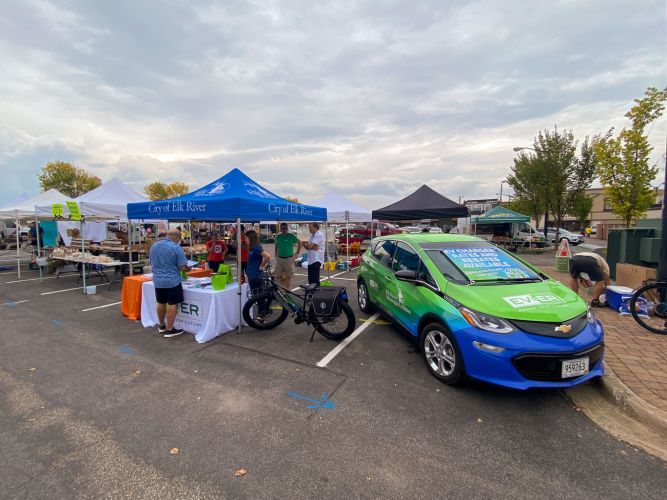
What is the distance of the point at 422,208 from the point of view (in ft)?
37.1

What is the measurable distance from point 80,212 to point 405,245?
29.7ft

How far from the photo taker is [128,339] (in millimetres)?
4910

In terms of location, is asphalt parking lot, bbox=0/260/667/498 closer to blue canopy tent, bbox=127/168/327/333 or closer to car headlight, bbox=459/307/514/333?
car headlight, bbox=459/307/514/333

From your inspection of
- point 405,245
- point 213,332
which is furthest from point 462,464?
point 213,332

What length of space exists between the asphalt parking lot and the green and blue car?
1.28ft

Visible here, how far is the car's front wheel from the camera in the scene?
3200 millimetres

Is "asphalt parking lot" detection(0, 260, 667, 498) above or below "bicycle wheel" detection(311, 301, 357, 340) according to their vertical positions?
below

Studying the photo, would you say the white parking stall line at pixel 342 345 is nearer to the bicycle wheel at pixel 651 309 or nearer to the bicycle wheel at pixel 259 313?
the bicycle wheel at pixel 259 313

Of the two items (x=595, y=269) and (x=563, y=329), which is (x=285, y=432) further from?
(x=595, y=269)

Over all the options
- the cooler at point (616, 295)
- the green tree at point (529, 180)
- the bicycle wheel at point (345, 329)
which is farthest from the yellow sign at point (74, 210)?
the green tree at point (529, 180)

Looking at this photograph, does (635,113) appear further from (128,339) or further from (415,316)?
(128,339)

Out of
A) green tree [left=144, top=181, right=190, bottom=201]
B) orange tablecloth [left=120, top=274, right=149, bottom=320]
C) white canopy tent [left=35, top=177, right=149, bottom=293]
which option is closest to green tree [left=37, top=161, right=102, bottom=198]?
green tree [left=144, top=181, right=190, bottom=201]

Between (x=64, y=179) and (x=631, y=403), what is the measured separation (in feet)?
144

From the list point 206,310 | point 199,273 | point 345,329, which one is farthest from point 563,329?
point 199,273
